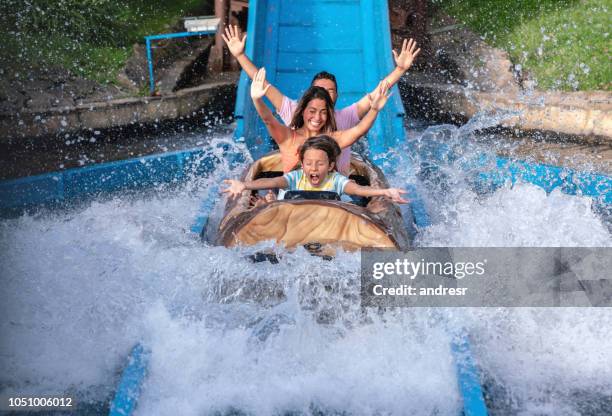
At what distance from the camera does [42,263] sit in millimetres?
3705

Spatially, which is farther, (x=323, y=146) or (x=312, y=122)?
(x=312, y=122)

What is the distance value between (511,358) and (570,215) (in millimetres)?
1151

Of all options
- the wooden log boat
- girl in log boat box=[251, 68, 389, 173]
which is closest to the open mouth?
the wooden log boat

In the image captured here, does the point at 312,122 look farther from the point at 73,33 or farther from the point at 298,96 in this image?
the point at 73,33

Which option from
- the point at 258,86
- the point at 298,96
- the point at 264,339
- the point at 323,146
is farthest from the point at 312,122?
the point at 298,96

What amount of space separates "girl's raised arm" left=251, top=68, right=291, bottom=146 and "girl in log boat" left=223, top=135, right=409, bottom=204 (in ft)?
1.16

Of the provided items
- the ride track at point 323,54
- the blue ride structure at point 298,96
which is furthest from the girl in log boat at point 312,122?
the ride track at point 323,54

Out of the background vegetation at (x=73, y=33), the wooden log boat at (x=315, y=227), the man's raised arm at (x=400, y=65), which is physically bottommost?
the wooden log boat at (x=315, y=227)

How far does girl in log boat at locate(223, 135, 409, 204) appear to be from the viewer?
11.3 feet

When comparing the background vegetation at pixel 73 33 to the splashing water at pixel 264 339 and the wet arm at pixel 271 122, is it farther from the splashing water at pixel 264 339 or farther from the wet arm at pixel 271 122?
the splashing water at pixel 264 339

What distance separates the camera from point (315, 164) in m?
3.46

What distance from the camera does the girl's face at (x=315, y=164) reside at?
11.3 ft

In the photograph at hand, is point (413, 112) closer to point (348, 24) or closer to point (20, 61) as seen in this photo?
point (348, 24)

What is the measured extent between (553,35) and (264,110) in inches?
184
